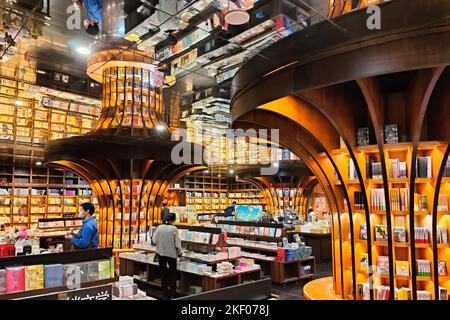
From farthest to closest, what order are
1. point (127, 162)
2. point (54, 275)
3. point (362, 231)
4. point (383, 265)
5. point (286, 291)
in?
point (127, 162)
point (286, 291)
point (362, 231)
point (383, 265)
point (54, 275)

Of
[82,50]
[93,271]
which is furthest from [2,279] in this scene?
[82,50]

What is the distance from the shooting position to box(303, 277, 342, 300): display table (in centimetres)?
465

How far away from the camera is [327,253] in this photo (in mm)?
10531

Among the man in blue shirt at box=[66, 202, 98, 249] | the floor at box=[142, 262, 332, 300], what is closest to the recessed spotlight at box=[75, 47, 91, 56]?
the man in blue shirt at box=[66, 202, 98, 249]

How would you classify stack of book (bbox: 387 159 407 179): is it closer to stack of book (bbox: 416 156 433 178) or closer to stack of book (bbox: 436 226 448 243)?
stack of book (bbox: 416 156 433 178)

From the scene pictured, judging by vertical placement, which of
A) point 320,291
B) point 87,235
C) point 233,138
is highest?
point 233,138

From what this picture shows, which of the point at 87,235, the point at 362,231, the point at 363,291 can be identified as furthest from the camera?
the point at 87,235

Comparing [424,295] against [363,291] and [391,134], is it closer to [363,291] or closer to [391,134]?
[363,291]

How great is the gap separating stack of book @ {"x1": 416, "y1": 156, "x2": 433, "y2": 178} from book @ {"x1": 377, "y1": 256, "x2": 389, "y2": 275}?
3.34ft

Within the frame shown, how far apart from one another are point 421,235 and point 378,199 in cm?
57

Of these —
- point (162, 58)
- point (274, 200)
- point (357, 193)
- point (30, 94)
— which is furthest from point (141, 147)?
point (274, 200)

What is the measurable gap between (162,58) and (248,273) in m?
6.23

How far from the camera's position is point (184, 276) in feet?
21.5
